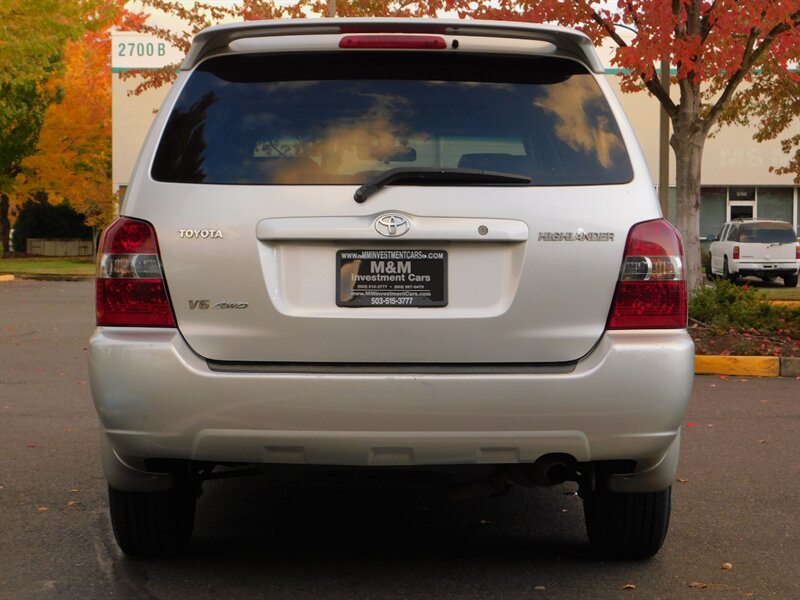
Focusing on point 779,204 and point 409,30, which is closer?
point 409,30

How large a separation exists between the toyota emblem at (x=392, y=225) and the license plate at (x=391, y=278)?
64 mm

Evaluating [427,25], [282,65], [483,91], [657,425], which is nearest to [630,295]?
[657,425]

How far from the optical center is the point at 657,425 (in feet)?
12.8

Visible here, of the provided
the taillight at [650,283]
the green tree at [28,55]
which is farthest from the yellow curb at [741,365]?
the green tree at [28,55]

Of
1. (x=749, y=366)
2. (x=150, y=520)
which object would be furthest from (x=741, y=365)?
(x=150, y=520)

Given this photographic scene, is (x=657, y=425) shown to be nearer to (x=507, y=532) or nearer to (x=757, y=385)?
(x=507, y=532)

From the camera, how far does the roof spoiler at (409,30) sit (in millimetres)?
3994

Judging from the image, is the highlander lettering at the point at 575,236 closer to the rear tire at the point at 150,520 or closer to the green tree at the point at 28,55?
the rear tire at the point at 150,520

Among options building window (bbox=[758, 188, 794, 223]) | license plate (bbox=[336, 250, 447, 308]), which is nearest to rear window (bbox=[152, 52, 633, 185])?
license plate (bbox=[336, 250, 447, 308])

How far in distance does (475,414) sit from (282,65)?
54.1 inches

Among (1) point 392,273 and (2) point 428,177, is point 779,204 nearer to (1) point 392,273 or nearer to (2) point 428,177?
(2) point 428,177

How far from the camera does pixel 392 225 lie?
12.6 feet

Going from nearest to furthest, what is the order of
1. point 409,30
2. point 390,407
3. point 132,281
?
point 390,407
point 132,281
point 409,30

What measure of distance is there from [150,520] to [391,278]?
1.42 metres
